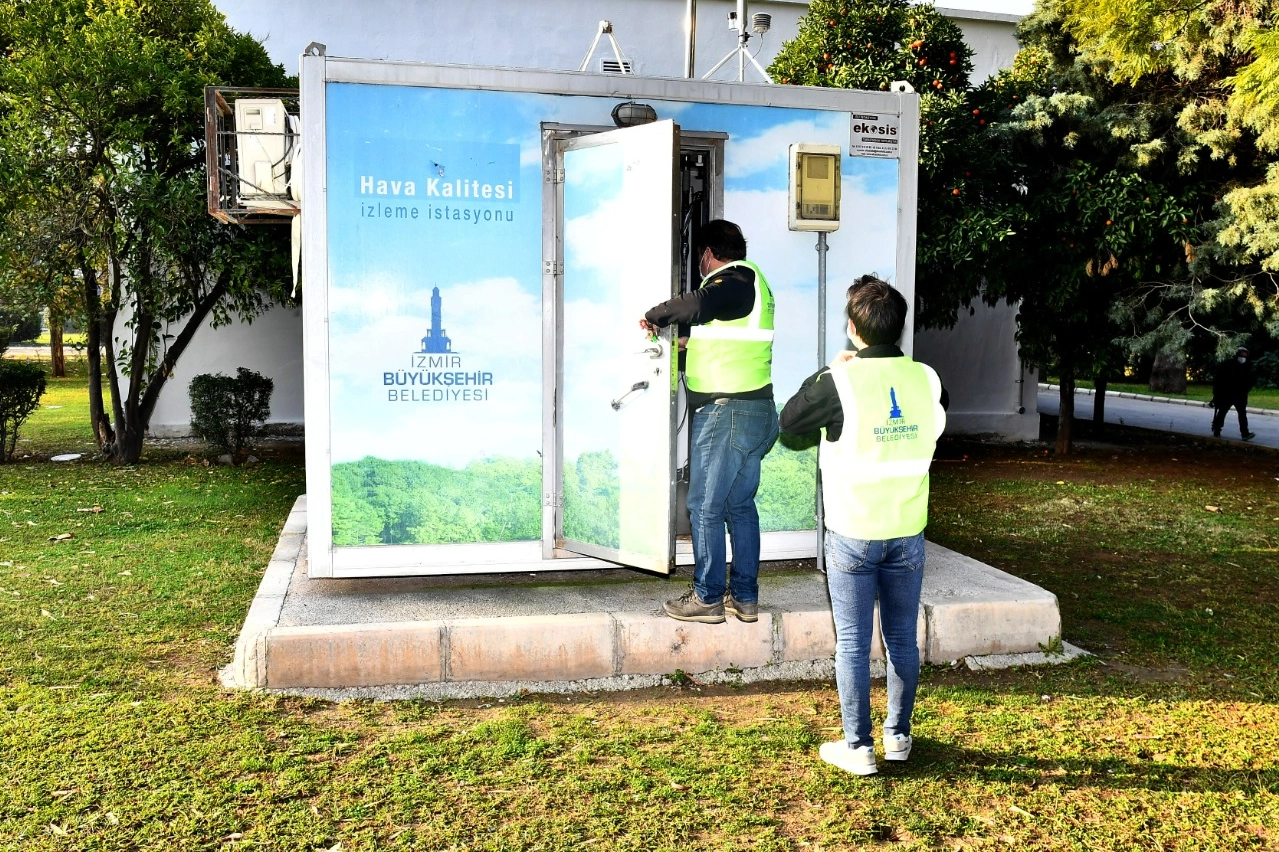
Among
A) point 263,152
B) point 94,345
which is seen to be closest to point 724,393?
point 263,152

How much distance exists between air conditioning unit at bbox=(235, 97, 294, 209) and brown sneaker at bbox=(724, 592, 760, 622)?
3.55 m

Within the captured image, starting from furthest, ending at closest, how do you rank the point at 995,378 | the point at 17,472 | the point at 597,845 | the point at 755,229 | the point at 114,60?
the point at 995,378, the point at 17,472, the point at 114,60, the point at 755,229, the point at 597,845

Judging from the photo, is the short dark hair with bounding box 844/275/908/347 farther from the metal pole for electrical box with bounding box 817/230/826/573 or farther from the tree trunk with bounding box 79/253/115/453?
the tree trunk with bounding box 79/253/115/453

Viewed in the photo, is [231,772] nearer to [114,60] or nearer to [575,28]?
[114,60]

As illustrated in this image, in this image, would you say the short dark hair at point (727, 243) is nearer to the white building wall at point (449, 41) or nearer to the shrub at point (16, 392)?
the white building wall at point (449, 41)

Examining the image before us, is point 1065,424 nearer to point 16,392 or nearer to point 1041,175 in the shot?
point 1041,175

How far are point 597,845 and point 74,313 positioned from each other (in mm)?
10926

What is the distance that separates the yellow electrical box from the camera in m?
6.17

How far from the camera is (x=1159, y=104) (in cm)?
1230

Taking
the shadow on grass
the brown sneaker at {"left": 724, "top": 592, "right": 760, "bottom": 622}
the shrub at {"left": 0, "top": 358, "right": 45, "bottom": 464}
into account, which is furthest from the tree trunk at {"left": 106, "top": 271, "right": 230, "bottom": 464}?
the shadow on grass

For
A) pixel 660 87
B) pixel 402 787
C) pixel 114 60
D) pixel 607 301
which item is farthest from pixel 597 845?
pixel 114 60

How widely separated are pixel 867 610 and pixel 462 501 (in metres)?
2.73

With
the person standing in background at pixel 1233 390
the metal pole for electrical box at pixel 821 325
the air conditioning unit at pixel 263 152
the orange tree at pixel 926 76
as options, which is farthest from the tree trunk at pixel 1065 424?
the air conditioning unit at pixel 263 152

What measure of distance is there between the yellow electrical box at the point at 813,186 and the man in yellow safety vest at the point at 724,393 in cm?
102
